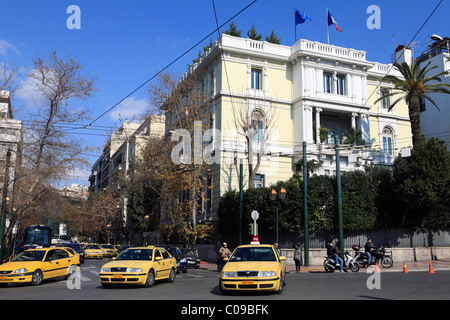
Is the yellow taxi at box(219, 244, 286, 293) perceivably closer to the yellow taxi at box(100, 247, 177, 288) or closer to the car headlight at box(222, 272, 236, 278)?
the car headlight at box(222, 272, 236, 278)

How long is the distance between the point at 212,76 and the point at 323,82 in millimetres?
10249

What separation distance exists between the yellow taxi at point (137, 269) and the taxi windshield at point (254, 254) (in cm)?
291

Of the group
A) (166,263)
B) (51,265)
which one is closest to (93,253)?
(51,265)

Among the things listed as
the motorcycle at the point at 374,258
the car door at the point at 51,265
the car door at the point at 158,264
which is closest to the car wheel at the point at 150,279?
the car door at the point at 158,264

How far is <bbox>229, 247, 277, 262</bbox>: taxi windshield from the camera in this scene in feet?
41.5

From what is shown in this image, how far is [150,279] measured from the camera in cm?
1373

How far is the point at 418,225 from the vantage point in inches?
1180

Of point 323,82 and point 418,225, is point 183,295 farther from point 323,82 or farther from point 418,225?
point 323,82

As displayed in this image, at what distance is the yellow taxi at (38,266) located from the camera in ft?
A: 49.2

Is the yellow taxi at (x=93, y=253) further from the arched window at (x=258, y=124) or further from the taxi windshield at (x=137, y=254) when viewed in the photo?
the taxi windshield at (x=137, y=254)

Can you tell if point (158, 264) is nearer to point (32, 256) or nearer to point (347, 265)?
point (32, 256)

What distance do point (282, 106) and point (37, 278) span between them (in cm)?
2713

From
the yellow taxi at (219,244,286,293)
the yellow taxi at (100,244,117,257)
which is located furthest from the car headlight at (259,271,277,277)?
the yellow taxi at (100,244,117,257)
